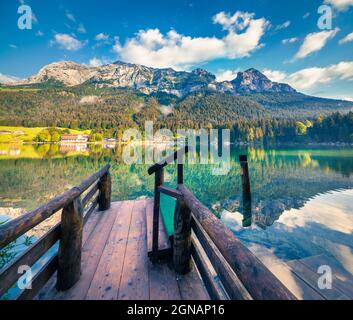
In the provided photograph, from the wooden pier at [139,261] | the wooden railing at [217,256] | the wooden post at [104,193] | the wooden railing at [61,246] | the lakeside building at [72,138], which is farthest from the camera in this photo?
the lakeside building at [72,138]

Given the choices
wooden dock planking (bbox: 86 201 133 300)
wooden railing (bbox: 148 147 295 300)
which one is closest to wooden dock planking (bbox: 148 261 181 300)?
wooden railing (bbox: 148 147 295 300)

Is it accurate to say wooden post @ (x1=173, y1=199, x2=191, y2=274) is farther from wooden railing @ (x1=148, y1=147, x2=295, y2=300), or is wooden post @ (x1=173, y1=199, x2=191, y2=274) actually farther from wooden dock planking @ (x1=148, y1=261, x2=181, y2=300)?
wooden dock planking @ (x1=148, y1=261, x2=181, y2=300)

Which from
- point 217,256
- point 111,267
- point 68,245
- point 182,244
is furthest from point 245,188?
point 68,245

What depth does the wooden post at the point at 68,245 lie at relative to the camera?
93.0 inches

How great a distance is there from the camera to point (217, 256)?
1979 millimetres

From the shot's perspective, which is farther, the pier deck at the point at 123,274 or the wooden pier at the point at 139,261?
the pier deck at the point at 123,274

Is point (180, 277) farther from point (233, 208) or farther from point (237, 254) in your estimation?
point (233, 208)

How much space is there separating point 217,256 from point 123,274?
158cm

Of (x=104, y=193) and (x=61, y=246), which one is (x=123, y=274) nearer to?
(x=61, y=246)

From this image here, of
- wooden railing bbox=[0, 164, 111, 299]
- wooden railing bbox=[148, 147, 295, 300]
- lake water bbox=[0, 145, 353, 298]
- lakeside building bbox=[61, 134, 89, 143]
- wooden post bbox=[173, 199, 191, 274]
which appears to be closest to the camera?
wooden railing bbox=[148, 147, 295, 300]

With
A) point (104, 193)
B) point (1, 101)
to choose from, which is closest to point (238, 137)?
point (104, 193)

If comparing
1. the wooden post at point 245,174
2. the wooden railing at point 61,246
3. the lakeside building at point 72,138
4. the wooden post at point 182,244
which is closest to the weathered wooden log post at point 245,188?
A: the wooden post at point 245,174

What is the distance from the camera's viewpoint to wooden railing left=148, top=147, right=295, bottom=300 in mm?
897

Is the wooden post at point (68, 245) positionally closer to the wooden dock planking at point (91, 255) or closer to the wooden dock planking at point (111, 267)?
the wooden dock planking at point (91, 255)
